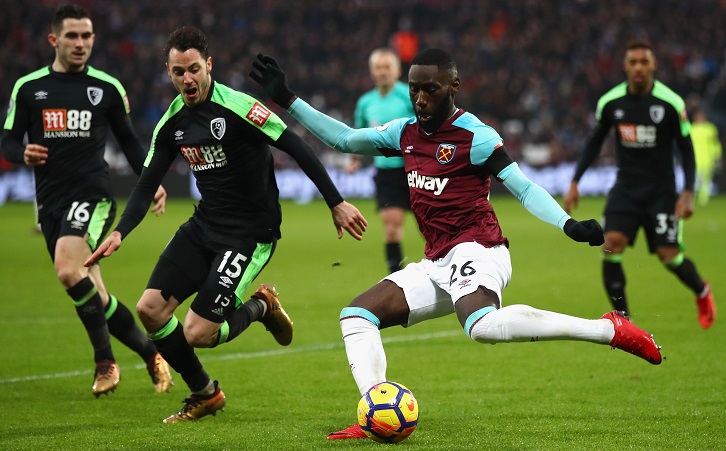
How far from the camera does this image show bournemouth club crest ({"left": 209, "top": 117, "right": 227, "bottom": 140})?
6121 millimetres

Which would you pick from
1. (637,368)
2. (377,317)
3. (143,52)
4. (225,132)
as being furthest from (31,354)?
(143,52)

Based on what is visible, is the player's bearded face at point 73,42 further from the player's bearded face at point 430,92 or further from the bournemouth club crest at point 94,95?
the player's bearded face at point 430,92

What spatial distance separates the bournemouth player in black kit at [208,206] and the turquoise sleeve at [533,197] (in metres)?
1.01

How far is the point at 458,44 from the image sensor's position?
33938 mm

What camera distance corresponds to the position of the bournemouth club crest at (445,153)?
18.5 ft

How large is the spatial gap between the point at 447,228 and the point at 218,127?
1507mm

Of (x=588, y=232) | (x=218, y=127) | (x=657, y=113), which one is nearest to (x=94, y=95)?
(x=218, y=127)

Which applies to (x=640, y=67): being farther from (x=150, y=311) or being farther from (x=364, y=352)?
(x=150, y=311)

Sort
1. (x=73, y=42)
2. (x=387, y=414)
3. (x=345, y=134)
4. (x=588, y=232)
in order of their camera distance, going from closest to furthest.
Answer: (x=588, y=232)
(x=387, y=414)
(x=345, y=134)
(x=73, y=42)

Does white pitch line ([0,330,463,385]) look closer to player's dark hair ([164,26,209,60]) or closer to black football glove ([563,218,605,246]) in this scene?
player's dark hair ([164,26,209,60])

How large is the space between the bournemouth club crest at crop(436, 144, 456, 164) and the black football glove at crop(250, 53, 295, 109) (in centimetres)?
89

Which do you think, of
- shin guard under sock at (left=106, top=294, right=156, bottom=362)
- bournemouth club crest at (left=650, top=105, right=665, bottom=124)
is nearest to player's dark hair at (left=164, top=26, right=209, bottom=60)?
shin guard under sock at (left=106, top=294, right=156, bottom=362)

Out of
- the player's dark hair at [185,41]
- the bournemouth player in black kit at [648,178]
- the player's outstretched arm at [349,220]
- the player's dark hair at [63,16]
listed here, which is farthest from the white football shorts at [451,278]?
the bournemouth player in black kit at [648,178]

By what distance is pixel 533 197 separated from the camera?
5441 millimetres
